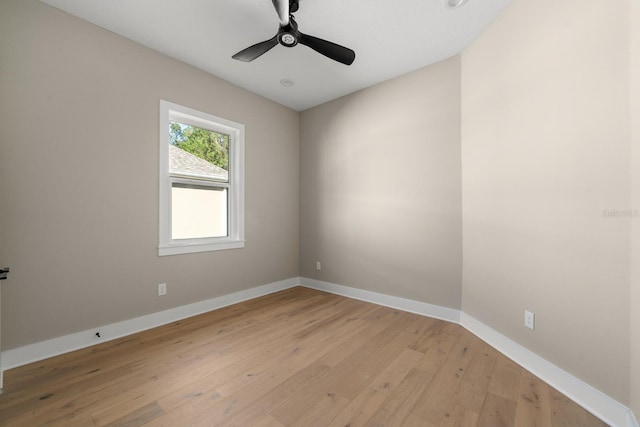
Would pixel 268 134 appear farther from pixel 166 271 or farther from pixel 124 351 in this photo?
pixel 124 351

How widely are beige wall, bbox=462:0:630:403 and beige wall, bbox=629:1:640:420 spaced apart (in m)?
0.03

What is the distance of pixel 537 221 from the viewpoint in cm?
181

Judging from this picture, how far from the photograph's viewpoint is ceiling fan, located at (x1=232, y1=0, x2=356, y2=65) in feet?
5.75

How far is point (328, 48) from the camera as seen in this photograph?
2.09 metres

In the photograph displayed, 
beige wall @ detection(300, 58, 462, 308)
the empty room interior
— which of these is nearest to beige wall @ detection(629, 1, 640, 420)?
the empty room interior

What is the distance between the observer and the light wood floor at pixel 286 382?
1.39 metres

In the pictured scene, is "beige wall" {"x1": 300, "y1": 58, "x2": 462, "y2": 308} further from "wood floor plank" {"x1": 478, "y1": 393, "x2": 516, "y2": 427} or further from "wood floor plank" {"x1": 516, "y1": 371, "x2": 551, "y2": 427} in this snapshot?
"wood floor plank" {"x1": 478, "y1": 393, "x2": 516, "y2": 427}

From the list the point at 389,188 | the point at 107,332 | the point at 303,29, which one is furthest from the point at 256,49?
the point at 107,332

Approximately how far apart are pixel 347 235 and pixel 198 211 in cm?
193

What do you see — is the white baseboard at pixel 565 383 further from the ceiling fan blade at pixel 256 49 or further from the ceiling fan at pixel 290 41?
the ceiling fan blade at pixel 256 49

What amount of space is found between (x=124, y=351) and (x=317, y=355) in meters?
1.57

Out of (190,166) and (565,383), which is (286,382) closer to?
(565,383)

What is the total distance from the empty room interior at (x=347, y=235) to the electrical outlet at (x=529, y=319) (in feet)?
0.04

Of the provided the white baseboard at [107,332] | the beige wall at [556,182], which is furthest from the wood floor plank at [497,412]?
the white baseboard at [107,332]
